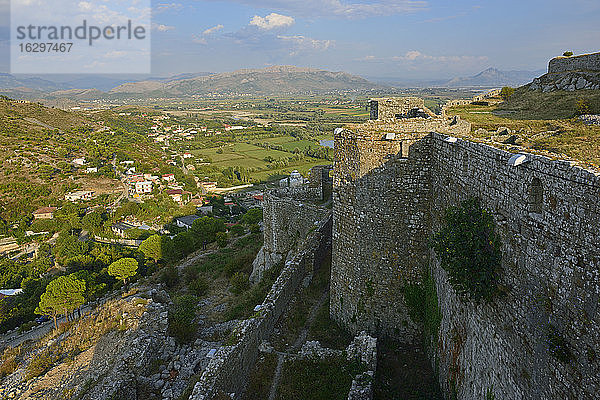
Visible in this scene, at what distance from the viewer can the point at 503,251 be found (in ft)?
17.1

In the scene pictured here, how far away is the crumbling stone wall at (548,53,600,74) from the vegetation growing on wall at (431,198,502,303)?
2478 centimetres

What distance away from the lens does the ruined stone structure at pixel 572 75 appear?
894 inches

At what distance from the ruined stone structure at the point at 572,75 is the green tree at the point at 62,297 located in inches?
1242

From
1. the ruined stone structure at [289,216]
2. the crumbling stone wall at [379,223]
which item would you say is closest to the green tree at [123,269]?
the ruined stone structure at [289,216]

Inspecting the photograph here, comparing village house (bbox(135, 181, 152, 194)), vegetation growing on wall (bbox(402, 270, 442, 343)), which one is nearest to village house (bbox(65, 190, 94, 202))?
village house (bbox(135, 181, 152, 194))

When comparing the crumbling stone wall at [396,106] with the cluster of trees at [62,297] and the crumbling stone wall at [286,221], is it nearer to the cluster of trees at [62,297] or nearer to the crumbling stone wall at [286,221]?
the crumbling stone wall at [286,221]

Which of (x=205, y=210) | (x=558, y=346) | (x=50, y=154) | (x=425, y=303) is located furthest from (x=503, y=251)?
(x=50, y=154)

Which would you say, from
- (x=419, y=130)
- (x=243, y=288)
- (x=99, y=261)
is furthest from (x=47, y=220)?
(x=419, y=130)

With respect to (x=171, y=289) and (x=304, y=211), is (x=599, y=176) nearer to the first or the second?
(x=304, y=211)

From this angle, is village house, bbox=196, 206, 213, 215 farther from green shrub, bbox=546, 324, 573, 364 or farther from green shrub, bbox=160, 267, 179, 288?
green shrub, bbox=546, 324, 573, 364

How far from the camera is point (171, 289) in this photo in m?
20.5

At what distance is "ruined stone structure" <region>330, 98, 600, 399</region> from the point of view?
385 centimetres

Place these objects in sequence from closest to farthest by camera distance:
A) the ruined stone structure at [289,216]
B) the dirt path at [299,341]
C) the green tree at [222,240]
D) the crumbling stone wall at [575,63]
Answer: the dirt path at [299,341] → the ruined stone structure at [289,216] → the crumbling stone wall at [575,63] → the green tree at [222,240]

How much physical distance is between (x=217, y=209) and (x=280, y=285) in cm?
5478
